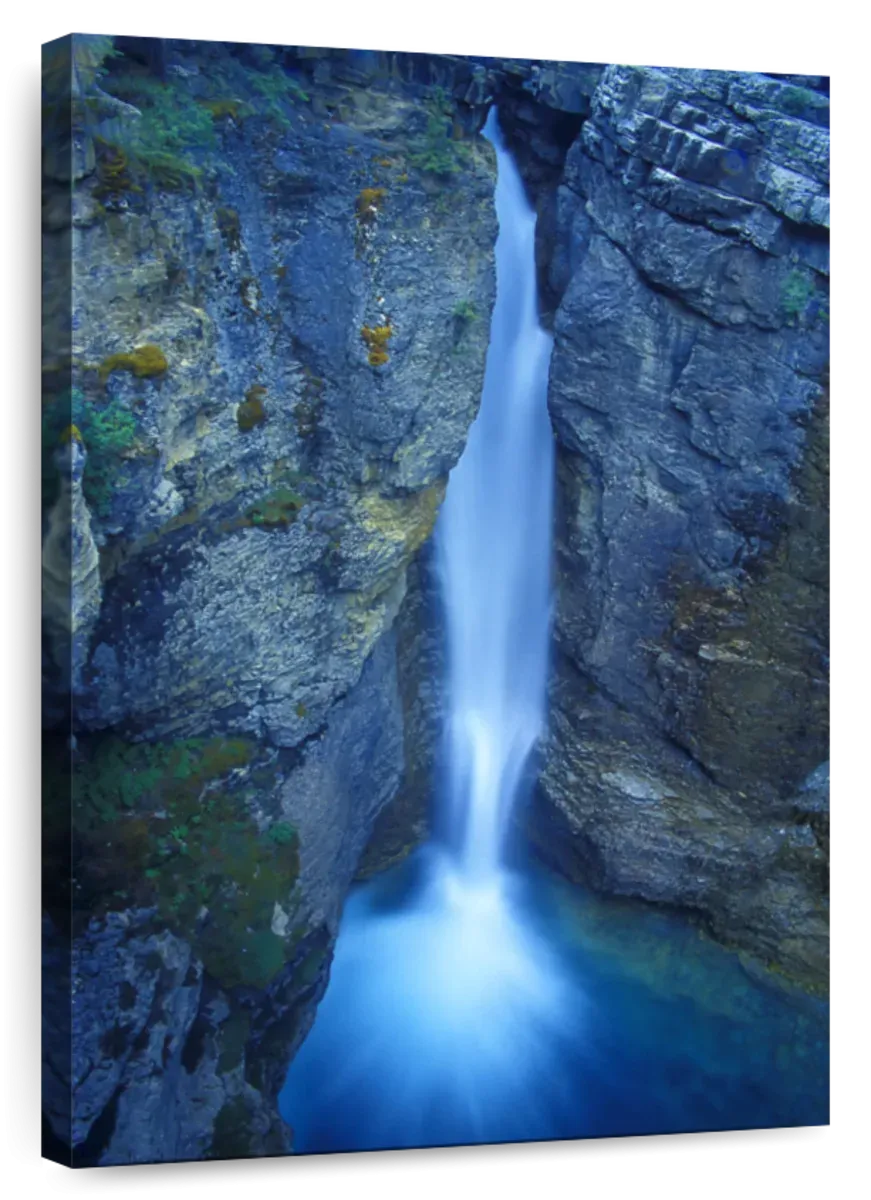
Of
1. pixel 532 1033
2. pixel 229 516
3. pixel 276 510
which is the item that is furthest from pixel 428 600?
pixel 532 1033

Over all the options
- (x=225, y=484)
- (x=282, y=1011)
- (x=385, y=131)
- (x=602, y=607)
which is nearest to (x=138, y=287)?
(x=225, y=484)

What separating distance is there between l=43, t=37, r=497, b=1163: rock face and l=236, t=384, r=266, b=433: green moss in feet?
0.04

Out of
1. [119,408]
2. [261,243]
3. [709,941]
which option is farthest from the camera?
[709,941]

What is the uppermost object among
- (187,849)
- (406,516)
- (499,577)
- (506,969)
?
(406,516)

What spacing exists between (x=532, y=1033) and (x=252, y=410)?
4599 mm

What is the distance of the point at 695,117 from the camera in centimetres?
762

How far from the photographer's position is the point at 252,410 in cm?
742

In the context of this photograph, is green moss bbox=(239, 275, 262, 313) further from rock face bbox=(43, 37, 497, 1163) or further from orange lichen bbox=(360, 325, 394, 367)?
orange lichen bbox=(360, 325, 394, 367)

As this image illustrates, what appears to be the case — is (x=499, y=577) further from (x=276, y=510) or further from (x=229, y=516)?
(x=229, y=516)

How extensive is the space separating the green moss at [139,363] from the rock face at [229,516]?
0.02 metres

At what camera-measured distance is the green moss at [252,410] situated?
7.39 m

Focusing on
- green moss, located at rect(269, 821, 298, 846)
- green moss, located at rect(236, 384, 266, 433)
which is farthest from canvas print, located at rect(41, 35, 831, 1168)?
green moss, located at rect(269, 821, 298, 846)

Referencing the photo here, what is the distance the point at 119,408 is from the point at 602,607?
3.96 m

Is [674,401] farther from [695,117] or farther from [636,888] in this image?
[636,888]
